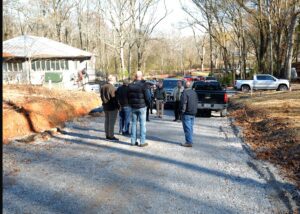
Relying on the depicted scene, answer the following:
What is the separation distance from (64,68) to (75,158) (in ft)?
112

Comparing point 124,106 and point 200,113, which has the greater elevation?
point 124,106

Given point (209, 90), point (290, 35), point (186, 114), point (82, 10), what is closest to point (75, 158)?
point (186, 114)

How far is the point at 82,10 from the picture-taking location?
6881 centimetres

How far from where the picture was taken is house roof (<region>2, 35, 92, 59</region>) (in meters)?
37.5

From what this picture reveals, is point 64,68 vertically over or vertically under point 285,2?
under

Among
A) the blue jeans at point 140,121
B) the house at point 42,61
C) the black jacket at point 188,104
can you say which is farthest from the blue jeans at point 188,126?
the house at point 42,61

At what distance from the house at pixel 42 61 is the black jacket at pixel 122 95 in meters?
26.3

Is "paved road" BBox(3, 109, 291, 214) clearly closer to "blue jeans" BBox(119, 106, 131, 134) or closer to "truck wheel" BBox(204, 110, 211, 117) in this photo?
"blue jeans" BBox(119, 106, 131, 134)

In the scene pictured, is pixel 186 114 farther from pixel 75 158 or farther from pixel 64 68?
pixel 64 68

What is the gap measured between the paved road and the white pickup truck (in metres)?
26.1

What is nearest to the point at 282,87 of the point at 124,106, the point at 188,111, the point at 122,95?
the point at 124,106

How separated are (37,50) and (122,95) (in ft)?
98.0

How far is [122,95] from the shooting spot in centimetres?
1168

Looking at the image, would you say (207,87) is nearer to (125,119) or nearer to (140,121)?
(125,119)
